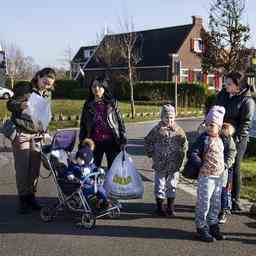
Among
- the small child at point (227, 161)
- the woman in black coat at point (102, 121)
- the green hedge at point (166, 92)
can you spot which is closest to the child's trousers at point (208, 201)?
the small child at point (227, 161)

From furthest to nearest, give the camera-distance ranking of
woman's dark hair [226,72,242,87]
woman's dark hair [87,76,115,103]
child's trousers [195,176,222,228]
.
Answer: woman's dark hair [87,76,115,103], woman's dark hair [226,72,242,87], child's trousers [195,176,222,228]

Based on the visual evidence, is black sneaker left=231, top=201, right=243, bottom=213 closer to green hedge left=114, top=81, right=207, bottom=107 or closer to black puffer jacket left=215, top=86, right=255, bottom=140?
black puffer jacket left=215, top=86, right=255, bottom=140

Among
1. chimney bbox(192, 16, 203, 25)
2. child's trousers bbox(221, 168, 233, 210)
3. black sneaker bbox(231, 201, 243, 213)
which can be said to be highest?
chimney bbox(192, 16, 203, 25)

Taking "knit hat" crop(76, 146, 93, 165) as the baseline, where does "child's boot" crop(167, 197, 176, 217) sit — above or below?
below

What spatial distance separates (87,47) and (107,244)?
197 ft

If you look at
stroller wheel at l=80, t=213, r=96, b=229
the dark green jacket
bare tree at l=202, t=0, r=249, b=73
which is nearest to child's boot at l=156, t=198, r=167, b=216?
stroller wheel at l=80, t=213, r=96, b=229

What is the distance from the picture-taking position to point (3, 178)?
373 inches

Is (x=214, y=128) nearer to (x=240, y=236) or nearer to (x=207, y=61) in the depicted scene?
(x=240, y=236)

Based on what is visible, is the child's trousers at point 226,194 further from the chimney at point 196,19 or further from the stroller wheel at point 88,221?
the chimney at point 196,19

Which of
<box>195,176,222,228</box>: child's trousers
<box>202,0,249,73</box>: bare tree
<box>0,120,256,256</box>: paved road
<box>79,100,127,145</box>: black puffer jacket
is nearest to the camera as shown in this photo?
<box>0,120,256,256</box>: paved road

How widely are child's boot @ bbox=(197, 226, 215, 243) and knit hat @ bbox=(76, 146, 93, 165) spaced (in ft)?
5.35

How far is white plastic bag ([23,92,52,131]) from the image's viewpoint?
6672mm

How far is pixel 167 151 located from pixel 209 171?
96 cm

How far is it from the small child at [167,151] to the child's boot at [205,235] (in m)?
0.99
